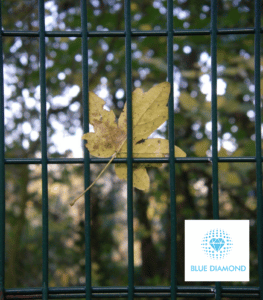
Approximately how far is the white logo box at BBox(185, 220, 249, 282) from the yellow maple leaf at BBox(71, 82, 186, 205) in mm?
125

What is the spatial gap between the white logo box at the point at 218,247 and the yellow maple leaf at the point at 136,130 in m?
0.12

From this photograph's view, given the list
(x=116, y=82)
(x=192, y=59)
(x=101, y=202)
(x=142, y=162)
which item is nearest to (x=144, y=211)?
(x=101, y=202)

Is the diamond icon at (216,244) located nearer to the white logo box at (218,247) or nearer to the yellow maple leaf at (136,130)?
the white logo box at (218,247)

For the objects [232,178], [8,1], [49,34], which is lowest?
[232,178]

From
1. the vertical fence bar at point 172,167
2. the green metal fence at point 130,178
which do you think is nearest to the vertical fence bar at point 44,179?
the green metal fence at point 130,178

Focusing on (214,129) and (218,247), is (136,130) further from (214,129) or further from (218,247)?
(218,247)

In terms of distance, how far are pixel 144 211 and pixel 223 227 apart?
1752mm

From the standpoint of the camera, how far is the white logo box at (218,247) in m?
0.50

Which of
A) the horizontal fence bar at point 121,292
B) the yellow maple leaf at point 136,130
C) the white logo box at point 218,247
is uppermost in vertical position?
the yellow maple leaf at point 136,130

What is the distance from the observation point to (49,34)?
1.69ft

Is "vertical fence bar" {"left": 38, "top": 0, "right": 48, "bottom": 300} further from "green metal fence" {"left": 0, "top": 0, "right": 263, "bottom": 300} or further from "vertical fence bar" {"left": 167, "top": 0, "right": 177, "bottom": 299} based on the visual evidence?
"vertical fence bar" {"left": 167, "top": 0, "right": 177, "bottom": 299}

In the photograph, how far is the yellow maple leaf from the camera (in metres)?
0.50

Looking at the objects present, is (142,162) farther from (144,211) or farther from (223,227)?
(144,211)

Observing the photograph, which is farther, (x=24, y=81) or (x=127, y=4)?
(x=24, y=81)
